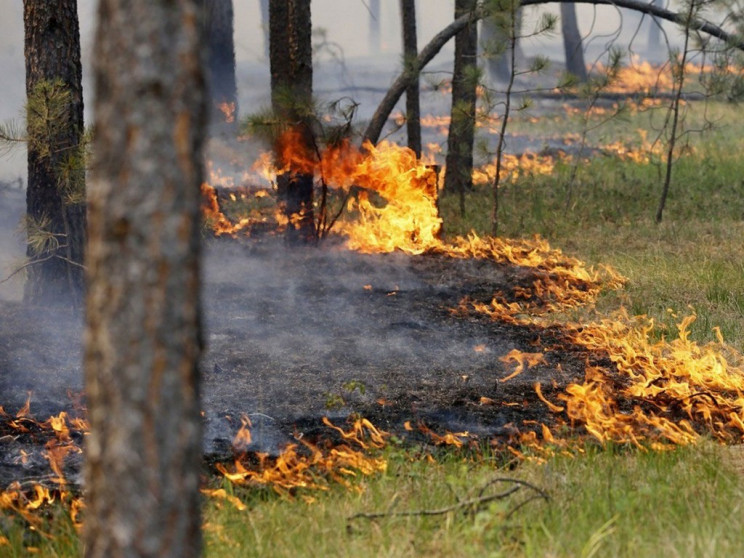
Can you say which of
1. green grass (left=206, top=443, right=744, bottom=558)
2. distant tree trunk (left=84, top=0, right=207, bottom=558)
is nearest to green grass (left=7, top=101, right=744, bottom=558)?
green grass (left=206, top=443, right=744, bottom=558)

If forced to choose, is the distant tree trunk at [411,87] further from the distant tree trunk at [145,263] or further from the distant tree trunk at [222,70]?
the distant tree trunk at [145,263]

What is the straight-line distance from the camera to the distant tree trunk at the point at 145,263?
2.18 m

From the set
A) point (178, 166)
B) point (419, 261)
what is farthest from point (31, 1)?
point (178, 166)

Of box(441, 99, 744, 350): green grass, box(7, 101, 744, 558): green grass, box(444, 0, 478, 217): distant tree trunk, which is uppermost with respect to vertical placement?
box(444, 0, 478, 217): distant tree trunk

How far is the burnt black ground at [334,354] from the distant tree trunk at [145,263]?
2675mm

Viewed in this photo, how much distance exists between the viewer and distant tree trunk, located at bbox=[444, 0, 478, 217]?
1233 cm

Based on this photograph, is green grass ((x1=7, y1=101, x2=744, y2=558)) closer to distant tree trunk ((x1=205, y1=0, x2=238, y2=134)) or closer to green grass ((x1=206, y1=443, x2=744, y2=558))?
green grass ((x1=206, y1=443, x2=744, y2=558))

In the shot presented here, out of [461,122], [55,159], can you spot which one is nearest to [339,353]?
[55,159]

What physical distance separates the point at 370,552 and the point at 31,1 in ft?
19.0

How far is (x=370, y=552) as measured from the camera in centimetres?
337

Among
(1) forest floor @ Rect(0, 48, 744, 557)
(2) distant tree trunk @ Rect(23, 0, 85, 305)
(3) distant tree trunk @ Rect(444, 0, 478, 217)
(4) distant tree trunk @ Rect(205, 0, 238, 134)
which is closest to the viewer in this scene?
(1) forest floor @ Rect(0, 48, 744, 557)

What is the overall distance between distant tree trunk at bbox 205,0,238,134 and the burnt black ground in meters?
8.29

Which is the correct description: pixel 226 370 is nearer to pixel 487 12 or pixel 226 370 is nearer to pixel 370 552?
pixel 370 552

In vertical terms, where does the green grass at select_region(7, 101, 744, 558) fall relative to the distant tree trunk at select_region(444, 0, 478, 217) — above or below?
below
